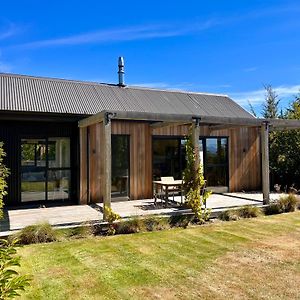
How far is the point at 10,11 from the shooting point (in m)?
11.0

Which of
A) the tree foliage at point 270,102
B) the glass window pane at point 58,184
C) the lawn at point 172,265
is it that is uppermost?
the tree foliage at point 270,102

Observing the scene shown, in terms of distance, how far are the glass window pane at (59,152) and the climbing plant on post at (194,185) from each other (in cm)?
433

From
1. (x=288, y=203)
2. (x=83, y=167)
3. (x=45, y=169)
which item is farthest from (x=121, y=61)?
(x=288, y=203)

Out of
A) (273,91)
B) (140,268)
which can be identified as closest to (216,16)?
(140,268)

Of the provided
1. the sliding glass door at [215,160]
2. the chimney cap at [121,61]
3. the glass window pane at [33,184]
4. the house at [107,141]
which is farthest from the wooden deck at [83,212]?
the chimney cap at [121,61]

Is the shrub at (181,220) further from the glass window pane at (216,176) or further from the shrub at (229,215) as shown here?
the glass window pane at (216,176)

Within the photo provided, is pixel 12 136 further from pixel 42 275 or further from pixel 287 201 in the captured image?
pixel 287 201

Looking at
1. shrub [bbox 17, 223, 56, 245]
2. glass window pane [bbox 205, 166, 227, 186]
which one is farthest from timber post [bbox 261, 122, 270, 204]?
shrub [bbox 17, 223, 56, 245]

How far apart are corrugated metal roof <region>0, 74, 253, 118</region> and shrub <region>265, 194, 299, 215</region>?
501cm

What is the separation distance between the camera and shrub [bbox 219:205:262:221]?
8.62 metres

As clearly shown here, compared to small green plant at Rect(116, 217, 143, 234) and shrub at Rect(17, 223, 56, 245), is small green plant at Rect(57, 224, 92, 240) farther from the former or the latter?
small green plant at Rect(116, 217, 143, 234)

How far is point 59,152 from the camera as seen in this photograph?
1055cm

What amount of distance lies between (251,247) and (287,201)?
4.03 m

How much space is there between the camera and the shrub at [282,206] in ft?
30.5
